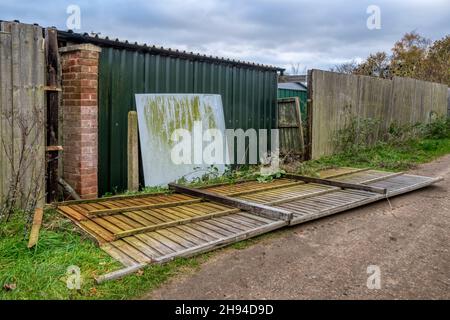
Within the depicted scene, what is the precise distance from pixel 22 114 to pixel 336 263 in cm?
372

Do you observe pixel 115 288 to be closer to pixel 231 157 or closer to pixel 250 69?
pixel 231 157

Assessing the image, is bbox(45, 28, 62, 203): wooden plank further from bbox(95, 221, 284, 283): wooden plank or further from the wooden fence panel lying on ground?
the wooden fence panel lying on ground

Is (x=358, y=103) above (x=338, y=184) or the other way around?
above

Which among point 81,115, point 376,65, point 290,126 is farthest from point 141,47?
point 376,65

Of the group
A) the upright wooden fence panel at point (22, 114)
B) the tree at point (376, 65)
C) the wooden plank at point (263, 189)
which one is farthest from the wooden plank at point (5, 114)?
the tree at point (376, 65)

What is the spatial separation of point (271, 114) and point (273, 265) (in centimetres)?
549

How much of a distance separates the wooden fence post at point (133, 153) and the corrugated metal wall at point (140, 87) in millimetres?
71

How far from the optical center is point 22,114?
4340 millimetres

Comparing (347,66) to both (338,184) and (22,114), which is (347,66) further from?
(22,114)

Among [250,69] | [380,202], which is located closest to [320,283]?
[380,202]

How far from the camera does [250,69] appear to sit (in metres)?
7.74

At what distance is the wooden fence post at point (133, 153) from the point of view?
5.78 meters

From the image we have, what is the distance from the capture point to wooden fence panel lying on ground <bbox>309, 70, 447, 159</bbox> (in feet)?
28.8
